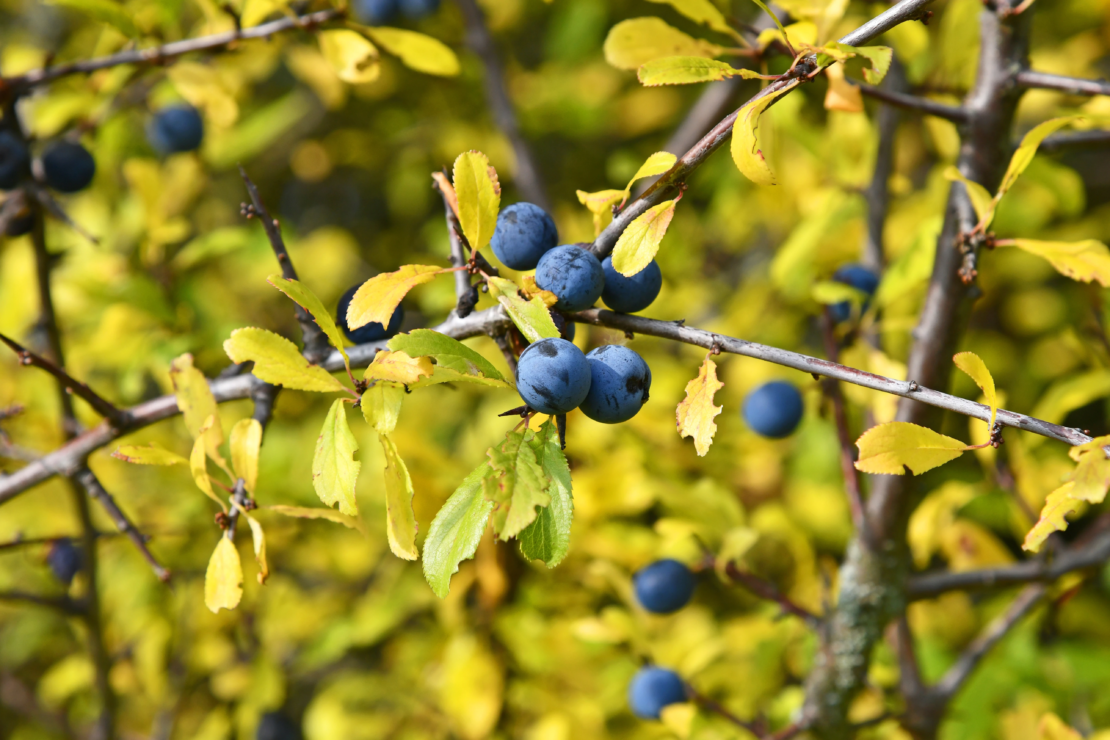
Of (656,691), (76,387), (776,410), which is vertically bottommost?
(656,691)

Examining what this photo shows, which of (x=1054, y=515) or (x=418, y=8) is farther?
(x=418, y=8)

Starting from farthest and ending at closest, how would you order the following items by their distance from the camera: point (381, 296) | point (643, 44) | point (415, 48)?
point (415, 48) < point (643, 44) < point (381, 296)

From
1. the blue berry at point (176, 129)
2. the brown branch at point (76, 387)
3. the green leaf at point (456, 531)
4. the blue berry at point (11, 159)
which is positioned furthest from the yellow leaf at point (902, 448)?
the blue berry at point (176, 129)

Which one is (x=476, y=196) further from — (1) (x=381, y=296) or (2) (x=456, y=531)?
(2) (x=456, y=531)

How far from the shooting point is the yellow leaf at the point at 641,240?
2.57ft

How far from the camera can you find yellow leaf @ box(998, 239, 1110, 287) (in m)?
1.02

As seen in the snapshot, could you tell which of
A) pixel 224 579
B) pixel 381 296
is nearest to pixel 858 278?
pixel 381 296

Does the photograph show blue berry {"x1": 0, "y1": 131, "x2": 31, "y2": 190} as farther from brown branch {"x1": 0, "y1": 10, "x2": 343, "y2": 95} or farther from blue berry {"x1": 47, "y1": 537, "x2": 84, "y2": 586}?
blue berry {"x1": 47, "y1": 537, "x2": 84, "y2": 586}

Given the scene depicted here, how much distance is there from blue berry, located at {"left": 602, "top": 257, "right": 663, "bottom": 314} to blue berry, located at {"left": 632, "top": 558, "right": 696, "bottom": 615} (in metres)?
0.86

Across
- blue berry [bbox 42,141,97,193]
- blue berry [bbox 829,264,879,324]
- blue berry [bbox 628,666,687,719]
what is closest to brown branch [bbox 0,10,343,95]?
blue berry [bbox 42,141,97,193]

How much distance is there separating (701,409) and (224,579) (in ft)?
1.75

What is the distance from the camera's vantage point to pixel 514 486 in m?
0.74

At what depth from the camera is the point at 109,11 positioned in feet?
4.05

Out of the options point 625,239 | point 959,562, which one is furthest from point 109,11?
point 959,562
